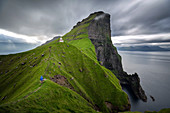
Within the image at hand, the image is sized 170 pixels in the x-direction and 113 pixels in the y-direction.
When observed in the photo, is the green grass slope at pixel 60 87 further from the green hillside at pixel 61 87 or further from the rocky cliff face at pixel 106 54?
the rocky cliff face at pixel 106 54

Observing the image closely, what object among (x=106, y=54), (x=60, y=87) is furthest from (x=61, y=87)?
(x=106, y=54)

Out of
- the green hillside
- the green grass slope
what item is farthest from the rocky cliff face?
the green hillside

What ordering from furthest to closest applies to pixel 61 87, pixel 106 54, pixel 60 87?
pixel 106 54
pixel 61 87
pixel 60 87

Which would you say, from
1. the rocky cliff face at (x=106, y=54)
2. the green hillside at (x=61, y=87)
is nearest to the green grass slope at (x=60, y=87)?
the green hillside at (x=61, y=87)

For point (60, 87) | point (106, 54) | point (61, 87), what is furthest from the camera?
point (106, 54)

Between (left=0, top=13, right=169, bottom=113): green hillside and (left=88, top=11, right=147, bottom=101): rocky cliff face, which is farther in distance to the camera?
(left=88, top=11, right=147, bottom=101): rocky cliff face

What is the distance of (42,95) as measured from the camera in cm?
2556

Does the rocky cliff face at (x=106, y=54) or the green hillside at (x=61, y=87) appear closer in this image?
the green hillside at (x=61, y=87)

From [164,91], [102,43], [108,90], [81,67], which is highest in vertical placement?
[102,43]

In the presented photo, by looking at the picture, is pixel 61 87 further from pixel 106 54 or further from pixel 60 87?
pixel 106 54

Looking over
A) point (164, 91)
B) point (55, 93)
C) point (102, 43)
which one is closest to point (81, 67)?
point (55, 93)

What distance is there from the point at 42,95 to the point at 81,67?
42984mm

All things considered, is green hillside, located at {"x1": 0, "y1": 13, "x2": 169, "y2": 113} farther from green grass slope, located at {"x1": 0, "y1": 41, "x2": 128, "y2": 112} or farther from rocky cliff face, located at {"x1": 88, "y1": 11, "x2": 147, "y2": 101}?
rocky cliff face, located at {"x1": 88, "y1": 11, "x2": 147, "y2": 101}

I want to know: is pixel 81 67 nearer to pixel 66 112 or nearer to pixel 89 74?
pixel 89 74
